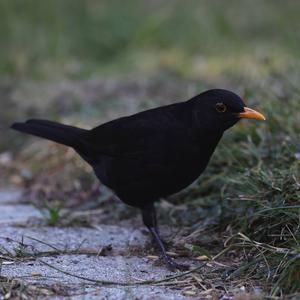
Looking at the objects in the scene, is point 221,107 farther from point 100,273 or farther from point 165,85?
point 165,85

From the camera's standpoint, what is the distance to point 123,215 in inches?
215

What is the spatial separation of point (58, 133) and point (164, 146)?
0.88 meters

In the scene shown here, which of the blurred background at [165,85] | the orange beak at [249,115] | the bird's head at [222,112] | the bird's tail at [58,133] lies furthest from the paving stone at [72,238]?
the orange beak at [249,115]

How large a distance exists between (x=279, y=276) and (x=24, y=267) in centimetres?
129

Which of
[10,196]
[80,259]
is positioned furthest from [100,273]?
[10,196]

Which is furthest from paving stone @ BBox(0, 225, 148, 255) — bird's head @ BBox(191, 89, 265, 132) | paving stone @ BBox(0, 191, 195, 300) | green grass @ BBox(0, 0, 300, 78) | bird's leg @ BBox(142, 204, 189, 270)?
green grass @ BBox(0, 0, 300, 78)

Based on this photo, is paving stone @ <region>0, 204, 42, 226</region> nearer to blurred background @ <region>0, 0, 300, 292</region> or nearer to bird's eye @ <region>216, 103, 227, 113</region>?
blurred background @ <region>0, 0, 300, 292</region>

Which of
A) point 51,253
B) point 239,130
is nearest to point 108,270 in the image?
point 51,253

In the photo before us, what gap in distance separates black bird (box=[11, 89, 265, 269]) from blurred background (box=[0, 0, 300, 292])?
1.13ft

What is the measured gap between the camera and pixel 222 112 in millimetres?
4578

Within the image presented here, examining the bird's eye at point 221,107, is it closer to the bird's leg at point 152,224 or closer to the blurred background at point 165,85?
the blurred background at point 165,85

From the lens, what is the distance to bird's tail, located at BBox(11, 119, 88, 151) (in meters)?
5.12

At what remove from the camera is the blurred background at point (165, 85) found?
4.75m

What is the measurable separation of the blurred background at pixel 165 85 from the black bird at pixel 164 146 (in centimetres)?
34
